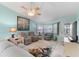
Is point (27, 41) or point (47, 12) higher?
point (47, 12)

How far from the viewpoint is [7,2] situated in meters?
1.88

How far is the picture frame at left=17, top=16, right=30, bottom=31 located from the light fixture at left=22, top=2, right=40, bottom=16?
139mm

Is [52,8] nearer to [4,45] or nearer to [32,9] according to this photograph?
[32,9]

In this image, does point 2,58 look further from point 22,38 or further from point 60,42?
point 60,42

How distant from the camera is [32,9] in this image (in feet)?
6.24

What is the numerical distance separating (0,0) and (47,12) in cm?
83

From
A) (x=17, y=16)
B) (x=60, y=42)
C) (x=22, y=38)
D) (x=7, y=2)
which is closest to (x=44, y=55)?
(x=60, y=42)

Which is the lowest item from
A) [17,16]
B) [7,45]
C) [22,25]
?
[7,45]

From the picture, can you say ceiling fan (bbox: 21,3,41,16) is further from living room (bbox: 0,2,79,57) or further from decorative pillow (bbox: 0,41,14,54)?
decorative pillow (bbox: 0,41,14,54)

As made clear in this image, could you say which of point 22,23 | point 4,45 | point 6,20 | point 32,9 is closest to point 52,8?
point 32,9

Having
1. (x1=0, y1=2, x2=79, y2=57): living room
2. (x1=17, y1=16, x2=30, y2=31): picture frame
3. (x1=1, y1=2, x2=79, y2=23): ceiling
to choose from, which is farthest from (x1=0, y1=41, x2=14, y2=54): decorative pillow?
(x1=1, y1=2, x2=79, y2=23): ceiling

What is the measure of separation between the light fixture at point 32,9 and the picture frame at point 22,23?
0.46 ft

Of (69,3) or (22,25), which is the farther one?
(22,25)

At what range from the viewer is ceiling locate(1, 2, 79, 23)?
187 cm
